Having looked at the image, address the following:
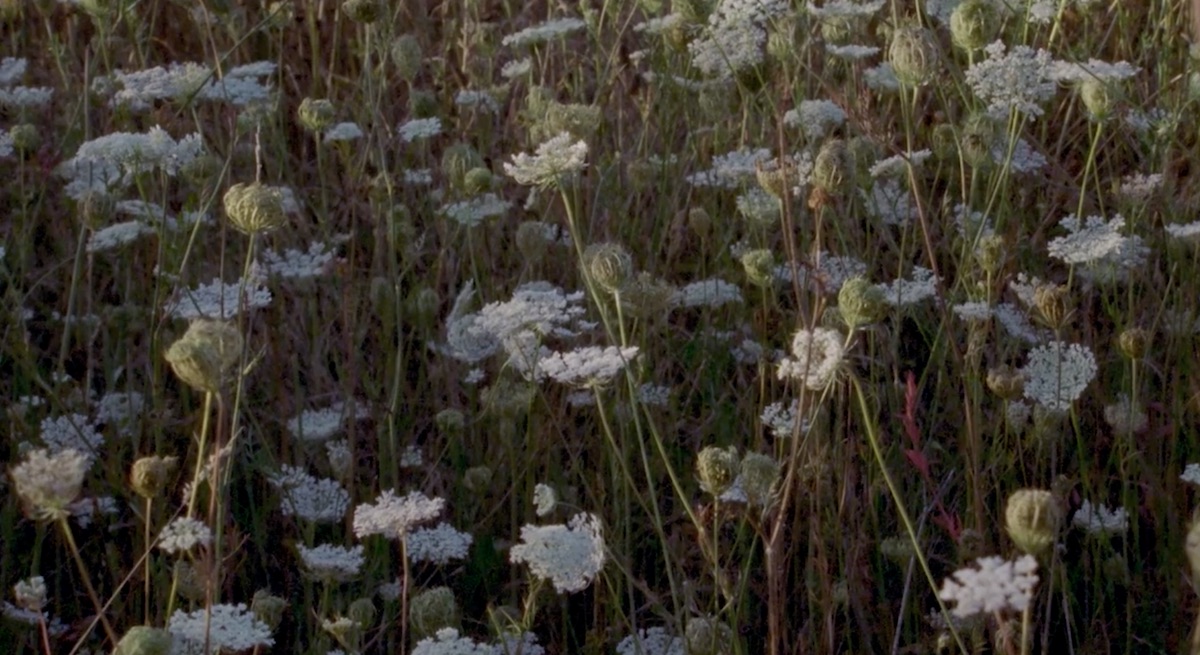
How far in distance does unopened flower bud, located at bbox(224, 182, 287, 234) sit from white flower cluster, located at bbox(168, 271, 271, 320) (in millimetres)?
382

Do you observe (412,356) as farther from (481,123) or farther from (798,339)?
(798,339)

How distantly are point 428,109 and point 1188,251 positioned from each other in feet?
3.98

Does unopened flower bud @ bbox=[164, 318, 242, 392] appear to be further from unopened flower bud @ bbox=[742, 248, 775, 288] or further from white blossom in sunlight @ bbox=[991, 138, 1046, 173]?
white blossom in sunlight @ bbox=[991, 138, 1046, 173]

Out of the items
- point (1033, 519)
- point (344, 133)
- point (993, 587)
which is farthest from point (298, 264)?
point (993, 587)

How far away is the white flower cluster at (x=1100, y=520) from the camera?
64.6 inches

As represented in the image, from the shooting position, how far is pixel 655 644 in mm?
1509

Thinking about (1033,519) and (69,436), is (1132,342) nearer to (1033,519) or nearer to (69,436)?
(1033,519)

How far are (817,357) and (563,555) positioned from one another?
30cm

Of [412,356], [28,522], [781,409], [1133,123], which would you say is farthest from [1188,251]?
[28,522]

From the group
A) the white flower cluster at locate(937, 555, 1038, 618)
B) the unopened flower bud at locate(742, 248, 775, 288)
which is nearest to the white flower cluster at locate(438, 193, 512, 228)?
the unopened flower bud at locate(742, 248, 775, 288)

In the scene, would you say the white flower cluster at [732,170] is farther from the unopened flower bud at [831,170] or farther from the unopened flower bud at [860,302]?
the unopened flower bud at [860,302]

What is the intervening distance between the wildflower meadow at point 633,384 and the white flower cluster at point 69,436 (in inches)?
0.4

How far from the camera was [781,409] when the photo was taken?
1.65m

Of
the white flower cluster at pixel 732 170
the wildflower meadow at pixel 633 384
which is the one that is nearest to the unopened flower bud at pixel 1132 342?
the wildflower meadow at pixel 633 384
